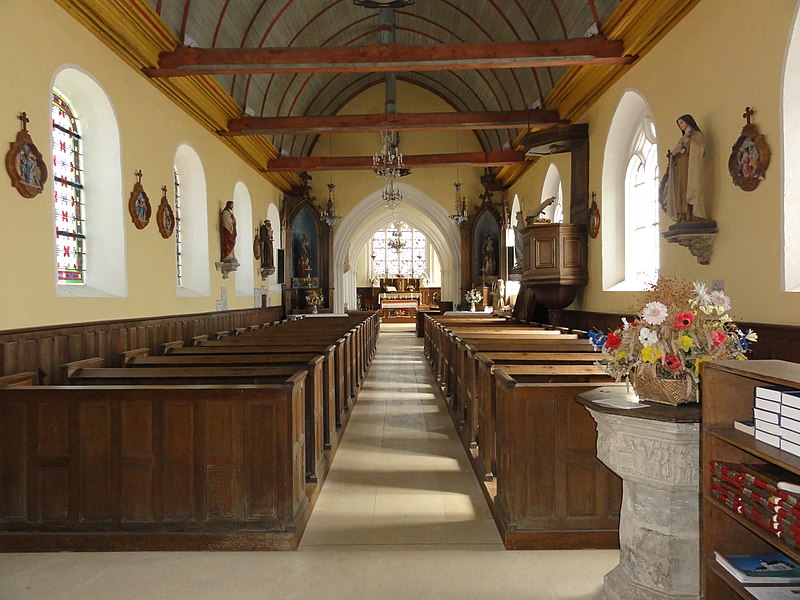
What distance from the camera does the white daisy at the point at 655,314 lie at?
2758 mm

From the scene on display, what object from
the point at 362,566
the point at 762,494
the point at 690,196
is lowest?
the point at 362,566

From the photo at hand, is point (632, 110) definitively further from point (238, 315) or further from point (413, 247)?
point (413, 247)

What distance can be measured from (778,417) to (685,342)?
0.63 m

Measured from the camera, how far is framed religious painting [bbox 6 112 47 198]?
520cm

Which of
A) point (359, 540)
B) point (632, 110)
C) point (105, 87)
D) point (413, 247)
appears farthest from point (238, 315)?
point (413, 247)

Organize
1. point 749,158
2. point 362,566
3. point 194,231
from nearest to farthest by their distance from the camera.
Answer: point 362,566, point 749,158, point 194,231

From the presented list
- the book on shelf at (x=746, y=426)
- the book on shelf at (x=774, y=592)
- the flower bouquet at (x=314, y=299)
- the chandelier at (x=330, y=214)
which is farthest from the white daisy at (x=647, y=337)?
the flower bouquet at (x=314, y=299)

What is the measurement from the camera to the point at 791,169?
15.7 feet

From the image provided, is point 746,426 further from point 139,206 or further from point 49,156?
point 139,206

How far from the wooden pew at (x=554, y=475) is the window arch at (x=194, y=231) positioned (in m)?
7.95

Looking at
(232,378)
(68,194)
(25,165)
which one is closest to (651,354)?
(232,378)

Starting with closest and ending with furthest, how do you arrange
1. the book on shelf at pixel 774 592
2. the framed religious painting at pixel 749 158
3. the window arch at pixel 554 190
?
the book on shelf at pixel 774 592 → the framed religious painting at pixel 749 158 → the window arch at pixel 554 190

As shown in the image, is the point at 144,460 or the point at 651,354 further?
the point at 144,460

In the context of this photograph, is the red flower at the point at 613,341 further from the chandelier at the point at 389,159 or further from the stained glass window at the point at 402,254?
the stained glass window at the point at 402,254
